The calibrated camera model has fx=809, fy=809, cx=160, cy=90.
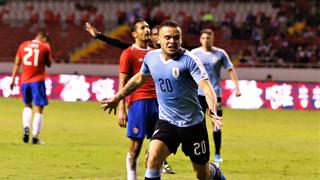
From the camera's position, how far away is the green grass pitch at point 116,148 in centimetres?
1213

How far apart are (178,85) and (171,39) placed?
1.64ft

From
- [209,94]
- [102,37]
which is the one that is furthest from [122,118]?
[209,94]

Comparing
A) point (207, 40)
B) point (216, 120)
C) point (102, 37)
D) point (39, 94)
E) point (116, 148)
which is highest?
point (102, 37)

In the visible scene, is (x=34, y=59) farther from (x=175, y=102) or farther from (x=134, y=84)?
(x=175, y=102)

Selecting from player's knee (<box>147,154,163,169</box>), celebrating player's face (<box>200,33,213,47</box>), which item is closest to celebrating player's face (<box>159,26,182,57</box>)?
player's knee (<box>147,154,163,169</box>)

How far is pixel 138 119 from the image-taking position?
10305 millimetres

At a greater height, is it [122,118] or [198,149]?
[122,118]

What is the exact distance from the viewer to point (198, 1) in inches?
1583

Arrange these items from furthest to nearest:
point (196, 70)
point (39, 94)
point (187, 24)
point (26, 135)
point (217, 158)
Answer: point (187, 24), point (39, 94), point (26, 135), point (217, 158), point (196, 70)

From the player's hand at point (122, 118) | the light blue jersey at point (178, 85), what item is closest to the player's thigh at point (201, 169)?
the light blue jersey at point (178, 85)

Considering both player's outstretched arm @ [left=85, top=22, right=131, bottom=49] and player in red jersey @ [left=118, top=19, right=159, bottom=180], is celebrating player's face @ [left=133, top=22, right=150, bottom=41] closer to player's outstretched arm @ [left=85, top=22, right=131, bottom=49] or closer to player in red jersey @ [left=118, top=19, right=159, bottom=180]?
player in red jersey @ [left=118, top=19, right=159, bottom=180]

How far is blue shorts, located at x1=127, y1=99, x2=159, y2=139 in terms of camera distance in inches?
402

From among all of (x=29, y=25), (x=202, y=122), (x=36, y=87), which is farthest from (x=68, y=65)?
(x=202, y=122)

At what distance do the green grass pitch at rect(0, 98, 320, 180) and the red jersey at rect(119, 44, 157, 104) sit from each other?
1.54 m
